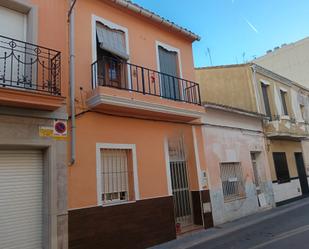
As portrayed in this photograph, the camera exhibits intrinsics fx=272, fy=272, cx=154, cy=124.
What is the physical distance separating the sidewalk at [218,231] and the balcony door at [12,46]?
5.45 m

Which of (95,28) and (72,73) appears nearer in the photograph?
(72,73)

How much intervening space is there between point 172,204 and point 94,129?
3.32 meters

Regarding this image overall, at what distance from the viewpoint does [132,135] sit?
25.0 ft

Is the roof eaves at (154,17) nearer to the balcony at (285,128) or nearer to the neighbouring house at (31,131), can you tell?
the neighbouring house at (31,131)

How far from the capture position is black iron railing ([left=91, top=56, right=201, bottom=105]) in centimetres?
756

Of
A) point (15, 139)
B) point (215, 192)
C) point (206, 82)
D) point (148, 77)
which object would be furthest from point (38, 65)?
point (206, 82)

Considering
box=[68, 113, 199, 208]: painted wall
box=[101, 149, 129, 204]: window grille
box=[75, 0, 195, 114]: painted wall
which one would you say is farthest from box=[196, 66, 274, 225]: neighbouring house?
box=[101, 149, 129, 204]: window grille

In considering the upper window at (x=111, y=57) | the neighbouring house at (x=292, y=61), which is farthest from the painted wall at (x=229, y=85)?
the neighbouring house at (x=292, y=61)

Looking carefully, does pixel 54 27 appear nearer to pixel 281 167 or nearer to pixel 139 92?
pixel 139 92

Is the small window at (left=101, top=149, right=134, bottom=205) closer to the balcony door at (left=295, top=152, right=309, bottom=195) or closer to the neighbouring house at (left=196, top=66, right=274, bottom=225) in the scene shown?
the neighbouring house at (left=196, top=66, right=274, bottom=225)

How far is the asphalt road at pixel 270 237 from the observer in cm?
666

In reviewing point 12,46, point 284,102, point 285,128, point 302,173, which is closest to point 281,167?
point 285,128

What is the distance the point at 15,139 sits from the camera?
543 cm

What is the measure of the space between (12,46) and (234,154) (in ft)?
28.2
